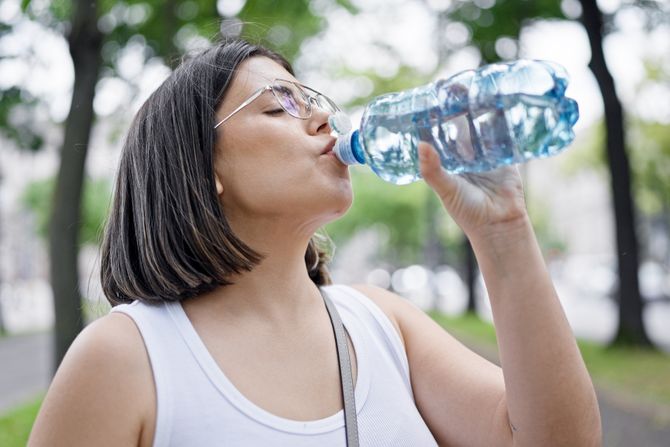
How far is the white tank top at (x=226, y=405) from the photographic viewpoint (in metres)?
1.52

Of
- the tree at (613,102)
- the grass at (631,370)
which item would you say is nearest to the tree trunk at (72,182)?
the grass at (631,370)

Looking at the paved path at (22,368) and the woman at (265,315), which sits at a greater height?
the woman at (265,315)

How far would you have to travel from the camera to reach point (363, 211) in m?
32.0

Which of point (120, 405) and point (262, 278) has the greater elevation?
point (262, 278)

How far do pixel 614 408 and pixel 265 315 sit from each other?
6960 millimetres

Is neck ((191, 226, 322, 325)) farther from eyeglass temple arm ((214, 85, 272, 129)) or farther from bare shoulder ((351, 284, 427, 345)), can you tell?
eyeglass temple arm ((214, 85, 272, 129))

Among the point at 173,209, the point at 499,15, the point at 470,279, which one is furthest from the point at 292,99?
the point at 470,279

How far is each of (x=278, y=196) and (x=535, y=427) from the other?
818 mm

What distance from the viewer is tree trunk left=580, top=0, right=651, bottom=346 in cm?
1098

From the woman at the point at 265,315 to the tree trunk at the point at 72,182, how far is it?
4.97m

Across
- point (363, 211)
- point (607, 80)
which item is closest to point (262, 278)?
point (607, 80)

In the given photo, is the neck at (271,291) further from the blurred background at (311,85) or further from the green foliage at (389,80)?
the green foliage at (389,80)

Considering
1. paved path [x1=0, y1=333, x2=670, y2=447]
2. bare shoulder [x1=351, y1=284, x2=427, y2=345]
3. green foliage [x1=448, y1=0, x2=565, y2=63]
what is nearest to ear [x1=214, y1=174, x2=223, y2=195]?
bare shoulder [x1=351, y1=284, x2=427, y2=345]

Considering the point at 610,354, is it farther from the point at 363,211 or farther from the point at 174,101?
the point at 363,211
